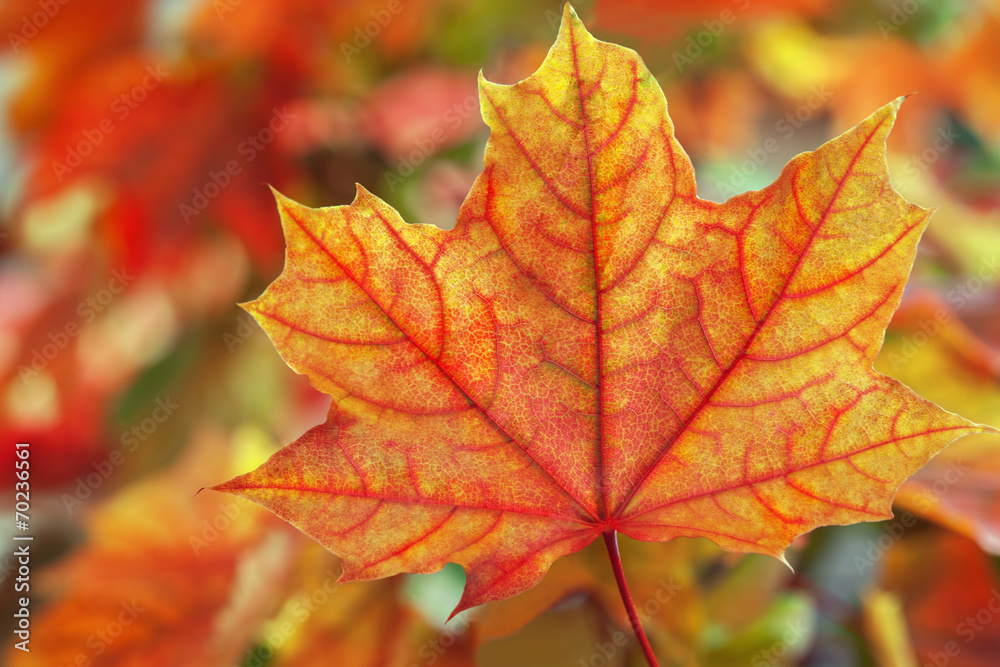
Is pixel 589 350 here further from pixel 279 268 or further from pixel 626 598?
pixel 279 268

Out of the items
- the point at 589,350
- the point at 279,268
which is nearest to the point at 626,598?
the point at 589,350

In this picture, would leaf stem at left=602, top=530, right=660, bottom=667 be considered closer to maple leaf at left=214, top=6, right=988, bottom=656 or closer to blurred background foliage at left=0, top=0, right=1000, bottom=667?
maple leaf at left=214, top=6, right=988, bottom=656

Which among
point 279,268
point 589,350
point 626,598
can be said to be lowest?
point 626,598

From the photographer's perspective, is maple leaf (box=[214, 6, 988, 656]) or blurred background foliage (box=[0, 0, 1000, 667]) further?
blurred background foliage (box=[0, 0, 1000, 667])

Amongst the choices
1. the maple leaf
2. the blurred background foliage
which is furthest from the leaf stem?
the blurred background foliage

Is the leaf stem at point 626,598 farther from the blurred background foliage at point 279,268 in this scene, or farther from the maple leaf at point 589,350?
the blurred background foliage at point 279,268

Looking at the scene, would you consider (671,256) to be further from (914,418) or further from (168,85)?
(168,85)
